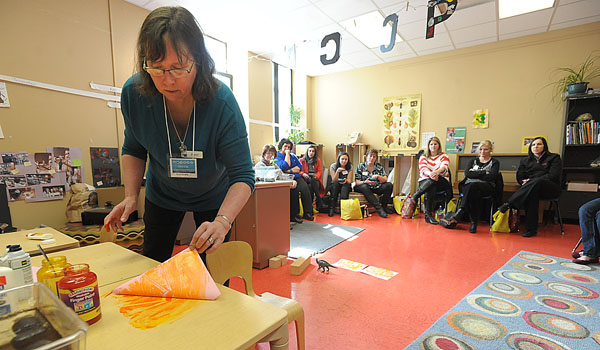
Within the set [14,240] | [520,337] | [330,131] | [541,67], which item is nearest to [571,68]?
[541,67]

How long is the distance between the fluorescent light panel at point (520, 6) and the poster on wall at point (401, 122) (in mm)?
1749

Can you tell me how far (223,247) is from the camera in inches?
36.8

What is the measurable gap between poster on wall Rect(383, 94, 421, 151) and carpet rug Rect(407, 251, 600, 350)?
3383 millimetres

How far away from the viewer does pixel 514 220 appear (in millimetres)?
3527

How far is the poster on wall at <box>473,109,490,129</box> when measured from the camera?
180 inches

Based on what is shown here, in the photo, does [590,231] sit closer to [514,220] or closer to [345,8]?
[514,220]

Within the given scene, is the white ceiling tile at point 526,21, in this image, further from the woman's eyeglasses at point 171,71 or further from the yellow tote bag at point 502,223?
the woman's eyeglasses at point 171,71

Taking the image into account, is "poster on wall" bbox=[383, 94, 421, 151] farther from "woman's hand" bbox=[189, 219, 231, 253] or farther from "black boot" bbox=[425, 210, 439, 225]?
"woman's hand" bbox=[189, 219, 231, 253]

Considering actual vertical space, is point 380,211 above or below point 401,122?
below

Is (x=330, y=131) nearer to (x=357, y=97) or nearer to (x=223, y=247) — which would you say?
(x=357, y=97)

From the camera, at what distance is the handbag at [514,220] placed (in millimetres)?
3523

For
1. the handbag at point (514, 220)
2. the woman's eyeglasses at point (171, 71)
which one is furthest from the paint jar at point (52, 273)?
the handbag at point (514, 220)

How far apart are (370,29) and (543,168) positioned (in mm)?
3028

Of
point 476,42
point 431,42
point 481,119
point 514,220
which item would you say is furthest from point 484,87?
point 514,220
